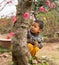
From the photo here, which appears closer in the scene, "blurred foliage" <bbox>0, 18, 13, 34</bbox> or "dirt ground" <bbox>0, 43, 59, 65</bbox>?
"dirt ground" <bbox>0, 43, 59, 65</bbox>

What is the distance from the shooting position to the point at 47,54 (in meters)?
7.39

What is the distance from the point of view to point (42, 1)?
1110 centimetres

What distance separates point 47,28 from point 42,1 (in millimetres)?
2101

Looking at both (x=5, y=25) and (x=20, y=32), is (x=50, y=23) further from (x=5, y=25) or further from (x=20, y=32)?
(x=20, y=32)

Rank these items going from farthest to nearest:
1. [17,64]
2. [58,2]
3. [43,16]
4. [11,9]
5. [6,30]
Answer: [58,2], [11,9], [43,16], [6,30], [17,64]

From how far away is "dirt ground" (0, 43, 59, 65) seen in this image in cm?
609

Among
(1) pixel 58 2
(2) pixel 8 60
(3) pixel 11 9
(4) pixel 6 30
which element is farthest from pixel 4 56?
(1) pixel 58 2

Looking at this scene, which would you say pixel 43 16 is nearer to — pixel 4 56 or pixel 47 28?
pixel 47 28

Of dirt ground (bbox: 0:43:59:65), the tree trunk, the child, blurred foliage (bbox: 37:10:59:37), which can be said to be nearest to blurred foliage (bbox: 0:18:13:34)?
blurred foliage (bbox: 37:10:59:37)

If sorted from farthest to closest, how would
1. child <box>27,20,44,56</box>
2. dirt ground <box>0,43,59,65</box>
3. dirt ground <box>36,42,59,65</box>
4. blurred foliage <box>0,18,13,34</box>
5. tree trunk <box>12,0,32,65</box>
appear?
blurred foliage <box>0,18,13,34</box>, dirt ground <box>36,42,59,65</box>, dirt ground <box>0,43,59,65</box>, child <box>27,20,44,56</box>, tree trunk <box>12,0,32,65</box>

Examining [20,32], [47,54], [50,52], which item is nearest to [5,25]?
[50,52]

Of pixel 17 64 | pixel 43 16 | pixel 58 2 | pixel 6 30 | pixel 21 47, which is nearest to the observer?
pixel 21 47

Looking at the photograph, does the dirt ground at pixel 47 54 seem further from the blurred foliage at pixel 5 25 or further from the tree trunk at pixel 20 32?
the blurred foliage at pixel 5 25

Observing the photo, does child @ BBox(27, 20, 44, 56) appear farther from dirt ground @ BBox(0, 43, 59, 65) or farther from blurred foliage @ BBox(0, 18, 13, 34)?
blurred foliage @ BBox(0, 18, 13, 34)
